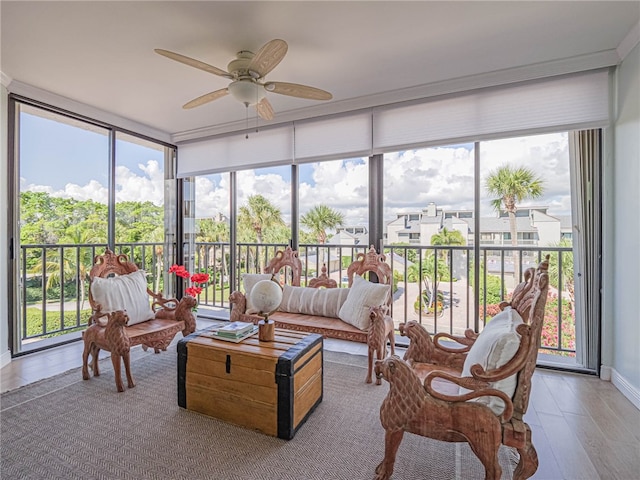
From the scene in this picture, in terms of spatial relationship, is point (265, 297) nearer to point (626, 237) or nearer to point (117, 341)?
point (117, 341)

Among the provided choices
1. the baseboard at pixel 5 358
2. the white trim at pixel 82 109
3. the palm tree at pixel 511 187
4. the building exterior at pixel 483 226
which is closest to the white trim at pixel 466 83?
the palm tree at pixel 511 187

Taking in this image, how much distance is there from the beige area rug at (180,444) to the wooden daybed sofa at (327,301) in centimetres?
58

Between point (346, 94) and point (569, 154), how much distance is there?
2175mm

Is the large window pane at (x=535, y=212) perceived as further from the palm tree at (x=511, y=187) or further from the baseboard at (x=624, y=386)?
the baseboard at (x=624, y=386)

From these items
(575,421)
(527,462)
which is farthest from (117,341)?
(575,421)

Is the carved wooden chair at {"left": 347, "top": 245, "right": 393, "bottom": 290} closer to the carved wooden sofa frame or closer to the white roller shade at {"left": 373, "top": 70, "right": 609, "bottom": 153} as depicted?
the white roller shade at {"left": 373, "top": 70, "right": 609, "bottom": 153}

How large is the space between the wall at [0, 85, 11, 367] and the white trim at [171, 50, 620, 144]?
2.25 m

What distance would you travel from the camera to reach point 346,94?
322 centimetres

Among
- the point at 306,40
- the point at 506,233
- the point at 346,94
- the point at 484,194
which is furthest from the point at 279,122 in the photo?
the point at 506,233

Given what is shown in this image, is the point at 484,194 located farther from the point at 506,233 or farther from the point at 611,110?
the point at 611,110

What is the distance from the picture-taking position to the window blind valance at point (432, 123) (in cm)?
260

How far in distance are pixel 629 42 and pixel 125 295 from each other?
4.53 m

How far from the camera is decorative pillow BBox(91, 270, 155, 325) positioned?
2.66m

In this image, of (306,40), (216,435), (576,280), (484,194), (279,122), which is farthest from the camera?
(279,122)
